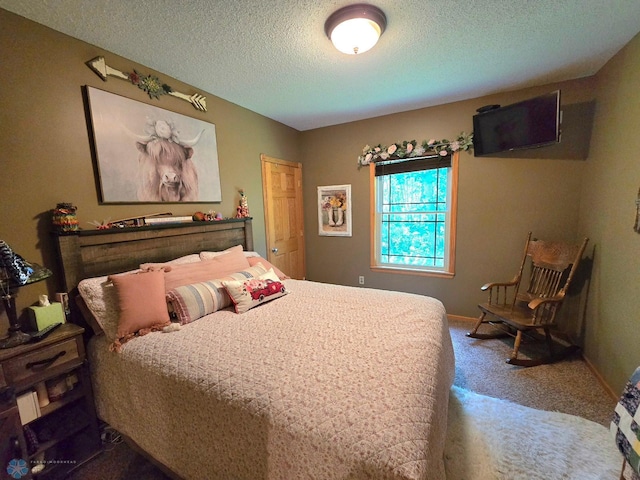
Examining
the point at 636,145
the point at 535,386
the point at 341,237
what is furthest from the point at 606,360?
the point at 341,237

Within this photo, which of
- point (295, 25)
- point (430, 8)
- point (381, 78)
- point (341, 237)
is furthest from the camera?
point (341, 237)

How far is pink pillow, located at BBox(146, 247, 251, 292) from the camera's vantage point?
185 cm

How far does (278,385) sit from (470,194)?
2.97 m

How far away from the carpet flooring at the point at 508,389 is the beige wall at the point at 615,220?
0.17 metres

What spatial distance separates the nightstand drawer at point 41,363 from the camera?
4.09ft

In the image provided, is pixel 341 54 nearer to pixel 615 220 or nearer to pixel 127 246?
pixel 127 246

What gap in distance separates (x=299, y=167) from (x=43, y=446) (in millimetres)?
3555

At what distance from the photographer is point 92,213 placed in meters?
1.82

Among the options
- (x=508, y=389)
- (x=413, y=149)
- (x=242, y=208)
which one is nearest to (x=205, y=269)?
(x=242, y=208)

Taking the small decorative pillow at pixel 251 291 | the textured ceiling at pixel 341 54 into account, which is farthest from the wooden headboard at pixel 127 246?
the textured ceiling at pixel 341 54

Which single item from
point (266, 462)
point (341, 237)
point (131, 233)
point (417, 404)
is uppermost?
point (131, 233)

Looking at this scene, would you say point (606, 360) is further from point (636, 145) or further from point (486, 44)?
point (486, 44)

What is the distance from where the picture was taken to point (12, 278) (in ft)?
4.34

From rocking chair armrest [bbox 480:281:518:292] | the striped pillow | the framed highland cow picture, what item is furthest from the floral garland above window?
the striped pillow
